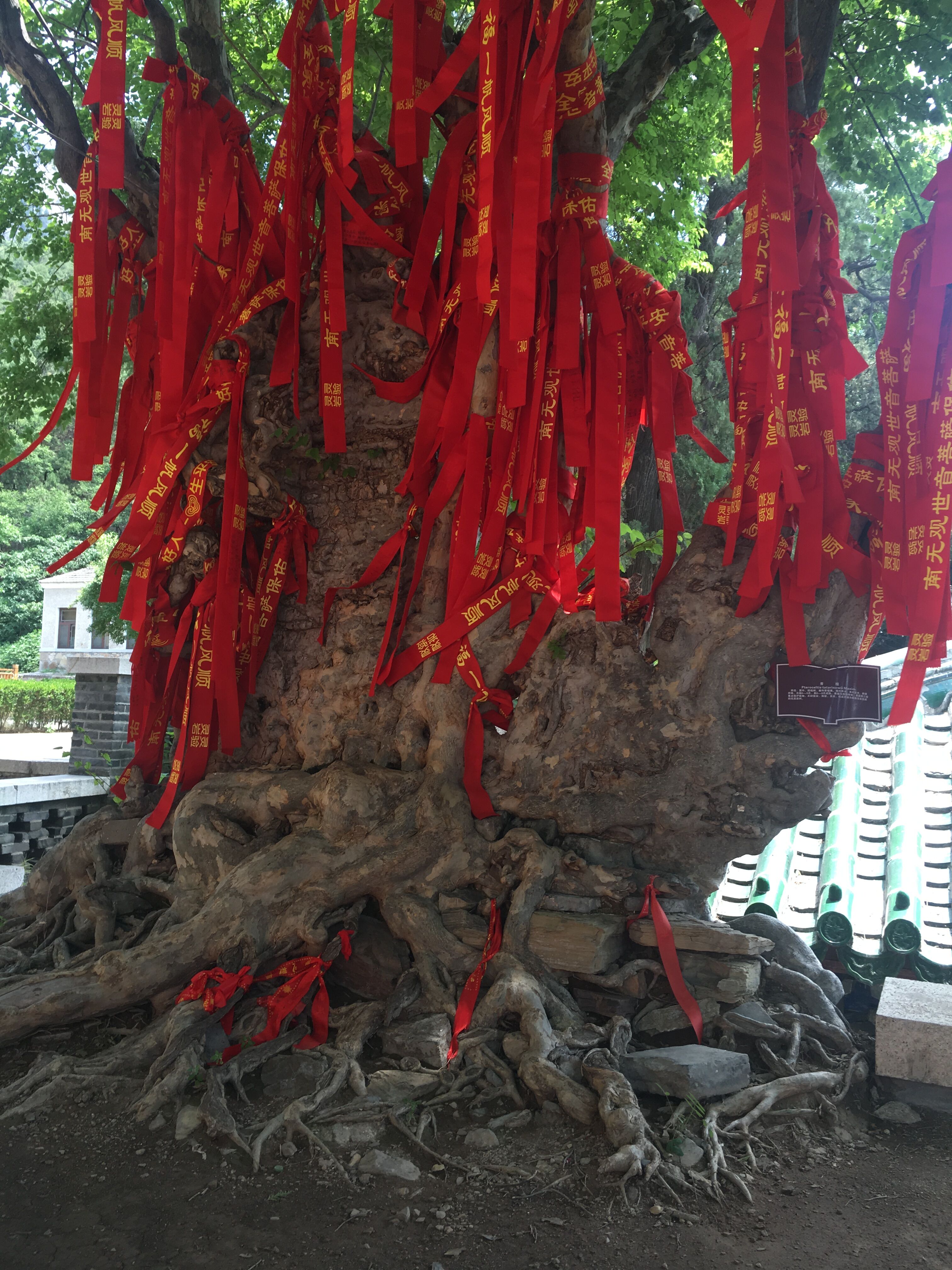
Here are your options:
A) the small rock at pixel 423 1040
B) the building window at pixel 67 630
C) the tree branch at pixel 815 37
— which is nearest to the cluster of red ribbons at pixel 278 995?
the small rock at pixel 423 1040

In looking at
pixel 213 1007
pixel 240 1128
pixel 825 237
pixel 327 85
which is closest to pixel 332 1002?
pixel 213 1007

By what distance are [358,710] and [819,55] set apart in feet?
9.92

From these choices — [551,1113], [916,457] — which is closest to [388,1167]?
[551,1113]

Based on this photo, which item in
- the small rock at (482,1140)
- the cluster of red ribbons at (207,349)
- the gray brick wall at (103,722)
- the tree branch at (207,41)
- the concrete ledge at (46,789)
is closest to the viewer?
the small rock at (482,1140)

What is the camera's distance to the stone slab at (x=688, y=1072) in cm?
260

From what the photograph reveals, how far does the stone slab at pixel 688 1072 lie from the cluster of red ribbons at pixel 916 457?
1.20 m

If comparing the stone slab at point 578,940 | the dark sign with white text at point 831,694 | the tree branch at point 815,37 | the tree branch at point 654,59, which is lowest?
the stone slab at point 578,940

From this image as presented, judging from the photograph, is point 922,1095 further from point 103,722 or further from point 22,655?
point 22,655

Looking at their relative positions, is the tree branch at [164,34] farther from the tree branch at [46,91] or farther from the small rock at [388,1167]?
the small rock at [388,1167]

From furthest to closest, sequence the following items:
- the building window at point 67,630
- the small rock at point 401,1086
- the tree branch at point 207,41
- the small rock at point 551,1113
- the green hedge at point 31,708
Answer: the building window at point 67,630 → the green hedge at point 31,708 → the tree branch at point 207,41 → the small rock at point 401,1086 → the small rock at point 551,1113

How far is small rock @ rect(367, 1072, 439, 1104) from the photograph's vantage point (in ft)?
8.70

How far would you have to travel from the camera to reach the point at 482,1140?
8.02 feet

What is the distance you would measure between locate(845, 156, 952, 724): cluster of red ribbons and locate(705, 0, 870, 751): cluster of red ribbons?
0.38ft

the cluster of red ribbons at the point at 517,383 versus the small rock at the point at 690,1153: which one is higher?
the cluster of red ribbons at the point at 517,383
